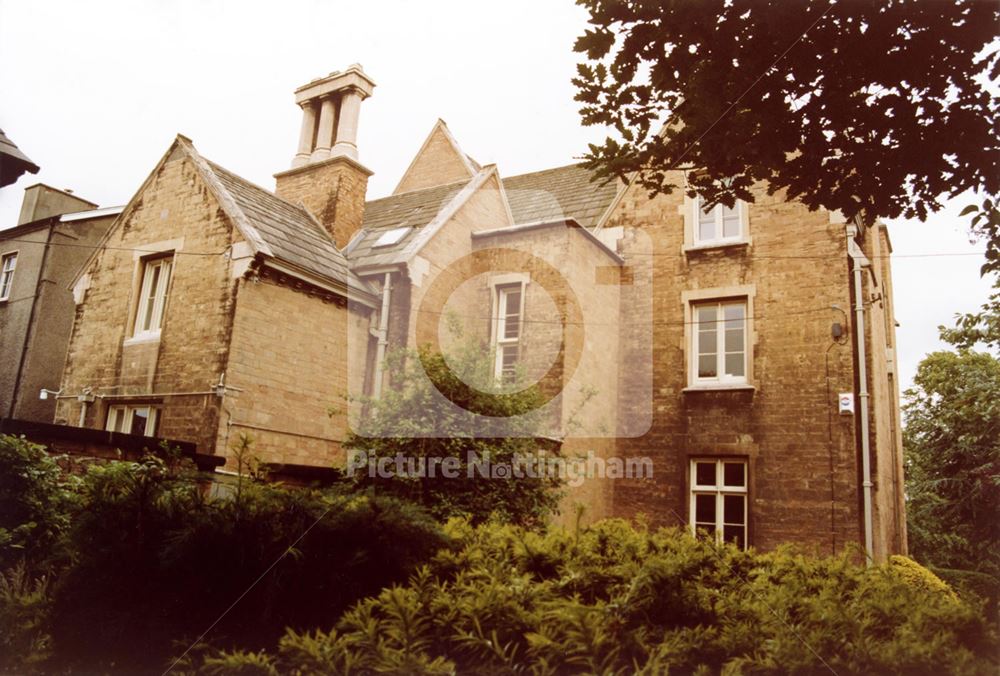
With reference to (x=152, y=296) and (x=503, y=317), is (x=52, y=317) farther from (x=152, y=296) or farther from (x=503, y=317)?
(x=503, y=317)

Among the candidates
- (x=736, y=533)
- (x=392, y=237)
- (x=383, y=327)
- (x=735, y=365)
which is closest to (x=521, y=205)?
(x=392, y=237)

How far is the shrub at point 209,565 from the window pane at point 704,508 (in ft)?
35.5

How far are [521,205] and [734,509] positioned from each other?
9.00 meters

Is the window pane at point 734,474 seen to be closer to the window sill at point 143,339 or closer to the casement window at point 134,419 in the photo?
the casement window at point 134,419

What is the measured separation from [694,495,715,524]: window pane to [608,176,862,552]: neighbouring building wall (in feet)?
0.86

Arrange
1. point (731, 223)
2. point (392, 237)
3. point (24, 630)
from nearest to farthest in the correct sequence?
1. point (24, 630)
2. point (731, 223)
3. point (392, 237)

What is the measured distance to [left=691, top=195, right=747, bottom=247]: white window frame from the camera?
1453 centimetres

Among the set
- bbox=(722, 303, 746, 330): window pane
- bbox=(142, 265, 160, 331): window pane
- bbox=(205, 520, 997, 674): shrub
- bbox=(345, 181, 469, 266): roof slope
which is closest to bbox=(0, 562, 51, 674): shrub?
bbox=(205, 520, 997, 674): shrub

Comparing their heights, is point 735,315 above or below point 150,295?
above

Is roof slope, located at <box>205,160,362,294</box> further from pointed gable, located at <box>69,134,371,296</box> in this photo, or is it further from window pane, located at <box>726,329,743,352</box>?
window pane, located at <box>726,329,743,352</box>

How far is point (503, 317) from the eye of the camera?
578 inches

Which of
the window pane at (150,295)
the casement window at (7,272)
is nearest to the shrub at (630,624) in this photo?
the window pane at (150,295)

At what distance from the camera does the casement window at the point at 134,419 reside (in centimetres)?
1223

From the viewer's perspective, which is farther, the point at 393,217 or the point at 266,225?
the point at 393,217
